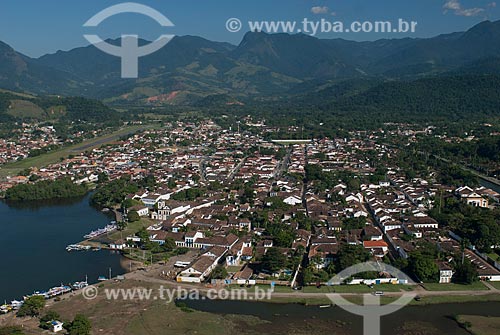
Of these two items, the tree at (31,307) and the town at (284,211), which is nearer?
the tree at (31,307)

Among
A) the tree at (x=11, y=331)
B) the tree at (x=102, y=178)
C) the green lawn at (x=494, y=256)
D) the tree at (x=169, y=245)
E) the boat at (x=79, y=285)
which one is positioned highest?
the tree at (x=102, y=178)

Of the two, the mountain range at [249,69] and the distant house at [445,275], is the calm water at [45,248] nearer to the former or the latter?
the distant house at [445,275]

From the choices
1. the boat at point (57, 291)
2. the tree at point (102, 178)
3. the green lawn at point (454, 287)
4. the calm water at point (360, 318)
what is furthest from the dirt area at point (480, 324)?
the tree at point (102, 178)

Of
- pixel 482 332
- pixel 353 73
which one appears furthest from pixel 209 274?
pixel 353 73

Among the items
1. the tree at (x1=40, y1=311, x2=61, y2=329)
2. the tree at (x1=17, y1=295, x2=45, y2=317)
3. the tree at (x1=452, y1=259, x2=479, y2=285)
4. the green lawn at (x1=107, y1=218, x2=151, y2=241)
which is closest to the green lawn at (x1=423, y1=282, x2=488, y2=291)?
the tree at (x1=452, y1=259, x2=479, y2=285)

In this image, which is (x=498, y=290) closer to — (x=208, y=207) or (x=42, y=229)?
(x=208, y=207)

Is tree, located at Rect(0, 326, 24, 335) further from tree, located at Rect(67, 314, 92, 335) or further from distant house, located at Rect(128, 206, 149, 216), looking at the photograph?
distant house, located at Rect(128, 206, 149, 216)

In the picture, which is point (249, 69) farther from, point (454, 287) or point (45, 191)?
point (454, 287)
